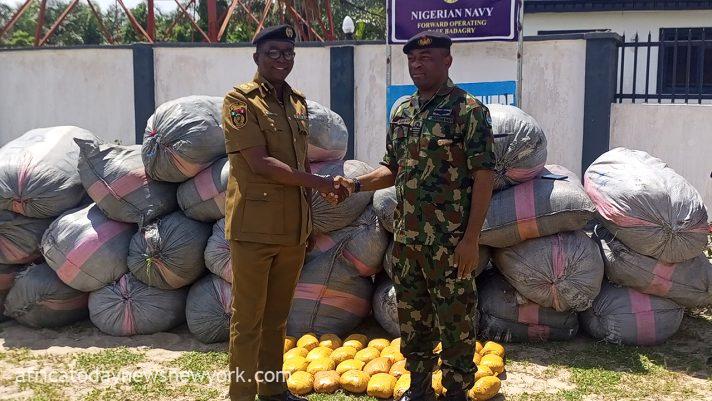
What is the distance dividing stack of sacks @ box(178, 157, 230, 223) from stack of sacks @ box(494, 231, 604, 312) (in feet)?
6.10

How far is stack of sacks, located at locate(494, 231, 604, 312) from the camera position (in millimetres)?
3941

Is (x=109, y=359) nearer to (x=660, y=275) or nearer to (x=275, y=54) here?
(x=275, y=54)

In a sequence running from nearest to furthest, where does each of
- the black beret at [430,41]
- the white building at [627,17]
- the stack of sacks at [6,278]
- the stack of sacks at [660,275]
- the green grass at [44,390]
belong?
the black beret at [430,41], the green grass at [44,390], the stack of sacks at [660,275], the stack of sacks at [6,278], the white building at [627,17]

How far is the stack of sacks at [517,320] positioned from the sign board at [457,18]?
11.6 ft

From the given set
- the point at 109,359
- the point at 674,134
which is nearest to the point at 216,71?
the point at 109,359

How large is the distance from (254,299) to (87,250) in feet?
5.91

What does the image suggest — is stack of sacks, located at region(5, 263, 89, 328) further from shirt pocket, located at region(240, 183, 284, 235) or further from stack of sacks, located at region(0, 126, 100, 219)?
shirt pocket, located at region(240, 183, 284, 235)

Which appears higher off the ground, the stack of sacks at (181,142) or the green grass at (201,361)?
the stack of sacks at (181,142)

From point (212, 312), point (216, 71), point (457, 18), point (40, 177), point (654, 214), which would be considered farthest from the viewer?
point (216, 71)

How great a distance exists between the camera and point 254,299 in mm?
3094

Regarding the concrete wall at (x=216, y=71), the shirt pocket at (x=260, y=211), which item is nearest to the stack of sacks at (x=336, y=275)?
the shirt pocket at (x=260, y=211)

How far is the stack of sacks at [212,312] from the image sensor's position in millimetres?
4246

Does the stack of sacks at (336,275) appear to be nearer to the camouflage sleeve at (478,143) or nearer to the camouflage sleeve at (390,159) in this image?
the camouflage sleeve at (390,159)

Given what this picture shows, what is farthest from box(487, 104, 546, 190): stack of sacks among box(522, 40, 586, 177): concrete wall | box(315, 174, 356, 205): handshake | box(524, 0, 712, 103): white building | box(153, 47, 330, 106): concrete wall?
box(524, 0, 712, 103): white building
